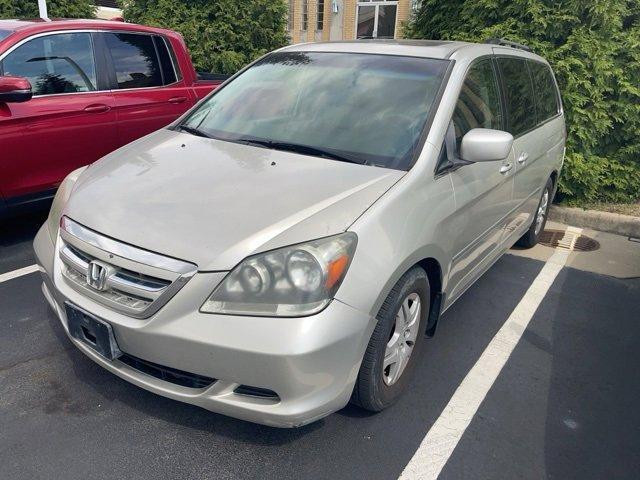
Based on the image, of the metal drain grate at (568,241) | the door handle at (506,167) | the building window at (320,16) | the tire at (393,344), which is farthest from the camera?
the building window at (320,16)

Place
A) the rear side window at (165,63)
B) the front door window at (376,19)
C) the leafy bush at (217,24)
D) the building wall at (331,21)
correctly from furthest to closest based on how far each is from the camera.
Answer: the building wall at (331,21)
the front door window at (376,19)
the leafy bush at (217,24)
the rear side window at (165,63)

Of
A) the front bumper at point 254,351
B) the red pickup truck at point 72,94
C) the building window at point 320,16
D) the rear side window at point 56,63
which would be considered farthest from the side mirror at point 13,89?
the building window at point 320,16

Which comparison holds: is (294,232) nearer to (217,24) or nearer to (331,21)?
(217,24)

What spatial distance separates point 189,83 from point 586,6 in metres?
4.12

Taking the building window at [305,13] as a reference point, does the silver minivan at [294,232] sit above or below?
above

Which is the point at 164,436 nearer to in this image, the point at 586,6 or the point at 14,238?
Answer: the point at 14,238

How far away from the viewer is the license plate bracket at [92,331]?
7.07 ft

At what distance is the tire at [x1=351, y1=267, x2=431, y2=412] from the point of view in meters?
2.26

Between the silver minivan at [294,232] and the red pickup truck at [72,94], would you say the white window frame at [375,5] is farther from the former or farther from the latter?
the silver minivan at [294,232]

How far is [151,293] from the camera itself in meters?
2.05

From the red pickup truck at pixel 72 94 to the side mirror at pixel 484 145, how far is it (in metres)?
2.99

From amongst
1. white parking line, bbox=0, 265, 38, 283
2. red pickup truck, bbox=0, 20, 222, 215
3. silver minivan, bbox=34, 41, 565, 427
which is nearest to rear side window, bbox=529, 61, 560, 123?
silver minivan, bbox=34, 41, 565, 427

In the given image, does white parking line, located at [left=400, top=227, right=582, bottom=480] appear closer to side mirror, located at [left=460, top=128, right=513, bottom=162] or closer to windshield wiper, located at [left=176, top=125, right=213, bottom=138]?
side mirror, located at [left=460, top=128, right=513, bottom=162]

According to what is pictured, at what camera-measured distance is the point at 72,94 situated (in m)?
4.34
